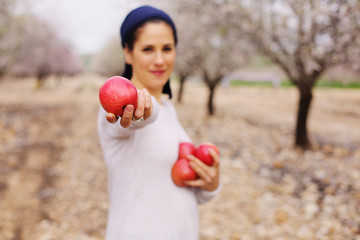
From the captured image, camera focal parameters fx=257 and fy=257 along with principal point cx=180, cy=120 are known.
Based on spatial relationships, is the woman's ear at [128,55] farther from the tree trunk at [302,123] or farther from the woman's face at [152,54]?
the tree trunk at [302,123]

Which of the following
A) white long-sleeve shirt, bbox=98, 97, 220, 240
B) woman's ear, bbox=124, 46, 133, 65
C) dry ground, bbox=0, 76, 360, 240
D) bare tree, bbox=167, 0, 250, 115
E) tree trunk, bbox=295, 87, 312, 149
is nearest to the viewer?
white long-sleeve shirt, bbox=98, 97, 220, 240

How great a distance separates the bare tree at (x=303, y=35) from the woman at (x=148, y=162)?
4876 millimetres

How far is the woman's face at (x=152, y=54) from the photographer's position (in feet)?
5.03

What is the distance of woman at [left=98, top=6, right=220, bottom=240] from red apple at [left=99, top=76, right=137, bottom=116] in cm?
29

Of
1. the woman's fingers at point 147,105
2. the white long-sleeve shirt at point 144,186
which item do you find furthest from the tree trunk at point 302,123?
the woman's fingers at point 147,105

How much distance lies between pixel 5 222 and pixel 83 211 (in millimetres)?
1170

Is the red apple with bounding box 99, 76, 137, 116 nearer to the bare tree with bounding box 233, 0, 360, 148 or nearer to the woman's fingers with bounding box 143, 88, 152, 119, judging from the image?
the woman's fingers with bounding box 143, 88, 152, 119

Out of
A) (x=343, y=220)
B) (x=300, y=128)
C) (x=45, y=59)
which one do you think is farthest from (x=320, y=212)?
(x=45, y=59)

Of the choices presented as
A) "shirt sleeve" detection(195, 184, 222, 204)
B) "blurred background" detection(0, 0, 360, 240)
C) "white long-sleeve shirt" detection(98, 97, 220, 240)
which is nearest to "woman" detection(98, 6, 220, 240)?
"white long-sleeve shirt" detection(98, 97, 220, 240)

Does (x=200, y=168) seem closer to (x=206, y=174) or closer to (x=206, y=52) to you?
(x=206, y=174)

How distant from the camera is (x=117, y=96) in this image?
3.39ft

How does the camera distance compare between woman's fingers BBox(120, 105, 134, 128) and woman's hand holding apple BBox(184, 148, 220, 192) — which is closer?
woman's fingers BBox(120, 105, 134, 128)

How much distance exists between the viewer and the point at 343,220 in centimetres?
416

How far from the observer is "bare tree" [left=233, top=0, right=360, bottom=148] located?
5359 millimetres
